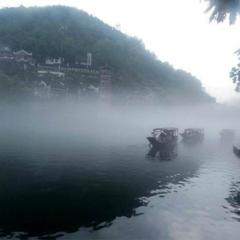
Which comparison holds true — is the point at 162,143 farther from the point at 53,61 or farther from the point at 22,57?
the point at 53,61

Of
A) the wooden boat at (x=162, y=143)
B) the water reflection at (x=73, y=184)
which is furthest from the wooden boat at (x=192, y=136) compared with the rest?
the water reflection at (x=73, y=184)

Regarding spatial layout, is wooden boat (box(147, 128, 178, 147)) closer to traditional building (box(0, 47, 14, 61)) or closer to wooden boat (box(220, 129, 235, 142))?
wooden boat (box(220, 129, 235, 142))

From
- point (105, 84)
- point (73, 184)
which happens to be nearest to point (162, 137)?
point (73, 184)

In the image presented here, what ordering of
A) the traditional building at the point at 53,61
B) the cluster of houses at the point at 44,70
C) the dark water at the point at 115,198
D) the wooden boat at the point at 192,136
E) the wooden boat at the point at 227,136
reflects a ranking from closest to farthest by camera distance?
the dark water at the point at 115,198 → the wooden boat at the point at 192,136 → the wooden boat at the point at 227,136 → the cluster of houses at the point at 44,70 → the traditional building at the point at 53,61

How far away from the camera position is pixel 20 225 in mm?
27469

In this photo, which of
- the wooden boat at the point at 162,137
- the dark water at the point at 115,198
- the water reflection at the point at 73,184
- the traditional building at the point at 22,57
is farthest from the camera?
the traditional building at the point at 22,57

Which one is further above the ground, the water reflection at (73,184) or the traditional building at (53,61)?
the traditional building at (53,61)

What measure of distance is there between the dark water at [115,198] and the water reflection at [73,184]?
0.07m

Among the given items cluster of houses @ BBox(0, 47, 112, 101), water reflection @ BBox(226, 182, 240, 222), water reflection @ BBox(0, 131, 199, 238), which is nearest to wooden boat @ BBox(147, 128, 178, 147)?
water reflection @ BBox(0, 131, 199, 238)

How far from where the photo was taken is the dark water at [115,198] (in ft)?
91.1

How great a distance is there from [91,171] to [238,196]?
68.1 ft

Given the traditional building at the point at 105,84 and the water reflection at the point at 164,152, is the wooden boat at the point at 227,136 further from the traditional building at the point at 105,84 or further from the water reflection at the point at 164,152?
the traditional building at the point at 105,84

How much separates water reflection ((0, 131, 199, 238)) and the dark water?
0.24 feet

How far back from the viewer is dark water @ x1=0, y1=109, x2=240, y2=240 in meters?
27.8
